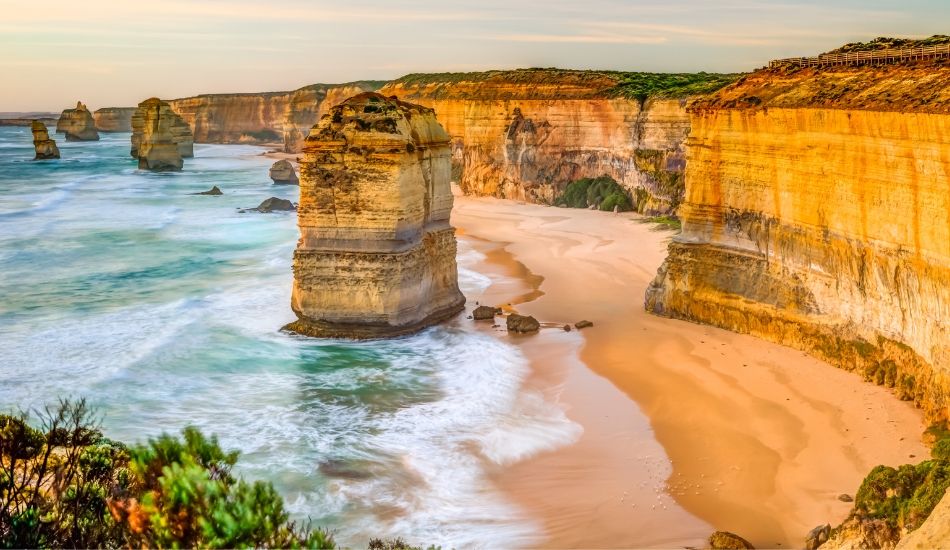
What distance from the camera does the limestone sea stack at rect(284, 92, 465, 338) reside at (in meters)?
21.2

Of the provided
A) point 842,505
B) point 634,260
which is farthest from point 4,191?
point 842,505

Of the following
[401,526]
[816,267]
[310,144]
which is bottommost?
[401,526]

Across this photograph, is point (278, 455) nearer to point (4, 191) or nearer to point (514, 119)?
point (514, 119)

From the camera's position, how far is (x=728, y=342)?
2042cm

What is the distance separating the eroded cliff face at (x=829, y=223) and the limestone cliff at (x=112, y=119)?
150 m

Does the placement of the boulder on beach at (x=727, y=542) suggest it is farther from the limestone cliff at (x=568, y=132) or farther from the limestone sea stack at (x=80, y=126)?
the limestone sea stack at (x=80, y=126)

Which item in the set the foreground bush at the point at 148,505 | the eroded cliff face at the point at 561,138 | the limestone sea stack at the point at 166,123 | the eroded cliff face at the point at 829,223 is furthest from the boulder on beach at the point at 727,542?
the limestone sea stack at the point at 166,123

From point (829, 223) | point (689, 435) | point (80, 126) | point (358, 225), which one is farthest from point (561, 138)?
point (80, 126)

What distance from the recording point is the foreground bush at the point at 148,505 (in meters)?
6.93

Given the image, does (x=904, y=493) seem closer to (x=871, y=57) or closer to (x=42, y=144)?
(x=871, y=57)

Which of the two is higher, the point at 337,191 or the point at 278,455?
the point at 337,191

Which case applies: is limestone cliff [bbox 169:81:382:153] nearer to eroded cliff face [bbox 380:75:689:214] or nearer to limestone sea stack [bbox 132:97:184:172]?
limestone sea stack [bbox 132:97:184:172]

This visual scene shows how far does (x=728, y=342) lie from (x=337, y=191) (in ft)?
30.4

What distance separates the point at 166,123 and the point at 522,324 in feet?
200
